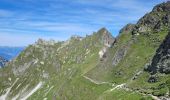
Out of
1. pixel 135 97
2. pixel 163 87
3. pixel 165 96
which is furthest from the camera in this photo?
pixel 135 97

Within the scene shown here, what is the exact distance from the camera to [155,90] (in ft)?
600

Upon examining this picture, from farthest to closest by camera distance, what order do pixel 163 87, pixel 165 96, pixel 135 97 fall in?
1. pixel 135 97
2. pixel 163 87
3. pixel 165 96

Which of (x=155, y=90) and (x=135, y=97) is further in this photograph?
(x=135, y=97)

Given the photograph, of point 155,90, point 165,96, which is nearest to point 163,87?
point 155,90

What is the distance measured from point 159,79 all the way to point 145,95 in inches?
642

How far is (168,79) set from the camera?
187 m

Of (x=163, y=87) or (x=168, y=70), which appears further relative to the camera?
(x=168, y=70)

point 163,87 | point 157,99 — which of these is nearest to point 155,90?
point 163,87

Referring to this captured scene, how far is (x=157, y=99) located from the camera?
166m

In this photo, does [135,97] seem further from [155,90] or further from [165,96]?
[165,96]

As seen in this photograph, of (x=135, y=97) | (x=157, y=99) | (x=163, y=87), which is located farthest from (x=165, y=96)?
(x=135, y=97)

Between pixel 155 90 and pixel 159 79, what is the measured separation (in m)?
18.2

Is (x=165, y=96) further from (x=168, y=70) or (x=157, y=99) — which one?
(x=168, y=70)

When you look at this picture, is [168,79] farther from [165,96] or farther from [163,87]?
[165,96]
